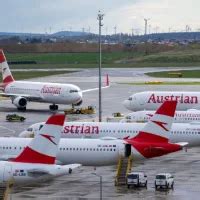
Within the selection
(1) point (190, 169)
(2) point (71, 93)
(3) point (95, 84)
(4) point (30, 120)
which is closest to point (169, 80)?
(3) point (95, 84)

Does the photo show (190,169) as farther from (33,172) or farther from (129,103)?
(129,103)

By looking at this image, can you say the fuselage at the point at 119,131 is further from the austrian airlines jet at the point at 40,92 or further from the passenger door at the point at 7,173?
the austrian airlines jet at the point at 40,92

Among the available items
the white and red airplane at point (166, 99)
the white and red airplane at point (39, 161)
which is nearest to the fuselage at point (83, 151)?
the white and red airplane at point (39, 161)

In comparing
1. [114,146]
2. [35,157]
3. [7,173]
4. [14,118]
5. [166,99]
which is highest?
[35,157]

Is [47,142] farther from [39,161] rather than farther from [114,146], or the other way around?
[114,146]

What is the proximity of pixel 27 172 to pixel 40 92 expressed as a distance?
74790mm

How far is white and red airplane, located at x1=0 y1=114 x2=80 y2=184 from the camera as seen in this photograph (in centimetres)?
5528

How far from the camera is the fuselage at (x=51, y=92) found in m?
129

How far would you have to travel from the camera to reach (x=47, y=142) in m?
55.6

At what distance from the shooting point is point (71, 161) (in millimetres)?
69125

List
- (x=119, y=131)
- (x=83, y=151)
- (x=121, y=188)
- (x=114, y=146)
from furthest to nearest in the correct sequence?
(x=119, y=131) → (x=114, y=146) → (x=83, y=151) → (x=121, y=188)

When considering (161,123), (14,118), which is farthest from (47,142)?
(14,118)

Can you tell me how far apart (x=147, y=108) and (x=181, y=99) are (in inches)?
192

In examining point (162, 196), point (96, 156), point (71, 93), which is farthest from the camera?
point (71, 93)
